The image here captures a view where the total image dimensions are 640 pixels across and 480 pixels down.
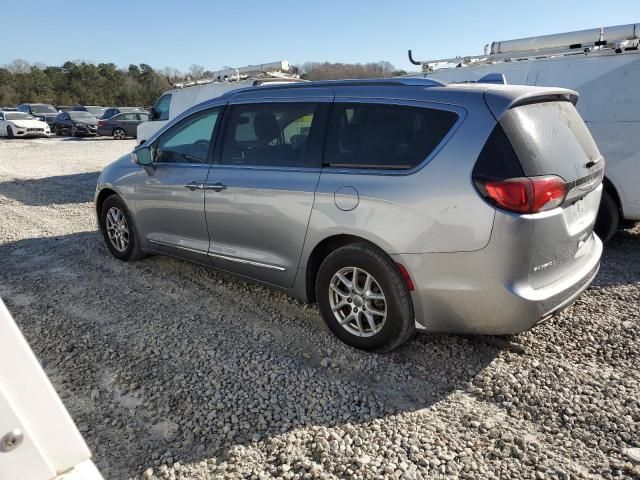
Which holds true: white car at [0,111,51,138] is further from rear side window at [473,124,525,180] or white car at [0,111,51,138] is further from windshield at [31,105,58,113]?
rear side window at [473,124,525,180]

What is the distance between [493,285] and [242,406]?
5.29 feet

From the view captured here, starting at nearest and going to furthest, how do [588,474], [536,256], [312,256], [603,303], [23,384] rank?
[23,384] < [588,474] < [536,256] < [312,256] < [603,303]

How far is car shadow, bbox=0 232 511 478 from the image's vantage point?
2674 millimetres

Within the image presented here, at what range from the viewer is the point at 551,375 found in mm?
3117

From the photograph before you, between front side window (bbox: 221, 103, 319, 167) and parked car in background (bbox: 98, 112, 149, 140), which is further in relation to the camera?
parked car in background (bbox: 98, 112, 149, 140)

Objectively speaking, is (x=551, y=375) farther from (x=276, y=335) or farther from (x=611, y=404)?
(x=276, y=335)

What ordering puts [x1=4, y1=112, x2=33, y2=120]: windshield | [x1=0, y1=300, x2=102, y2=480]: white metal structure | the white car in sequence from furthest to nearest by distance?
[x1=4, y1=112, x2=33, y2=120]: windshield < the white car < [x1=0, y1=300, x2=102, y2=480]: white metal structure

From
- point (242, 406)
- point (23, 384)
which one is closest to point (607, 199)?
point (242, 406)

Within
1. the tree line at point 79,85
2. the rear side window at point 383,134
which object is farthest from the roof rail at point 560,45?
the tree line at point 79,85

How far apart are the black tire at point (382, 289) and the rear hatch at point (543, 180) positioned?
767mm

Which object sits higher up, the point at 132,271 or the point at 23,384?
the point at 23,384

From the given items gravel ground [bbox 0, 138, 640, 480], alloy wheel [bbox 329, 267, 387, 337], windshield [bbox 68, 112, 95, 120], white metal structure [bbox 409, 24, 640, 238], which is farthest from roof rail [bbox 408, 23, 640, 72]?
windshield [bbox 68, 112, 95, 120]

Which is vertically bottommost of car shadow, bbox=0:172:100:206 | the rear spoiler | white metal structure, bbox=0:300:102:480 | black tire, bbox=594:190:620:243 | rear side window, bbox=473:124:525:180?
black tire, bbox=594:190:620:243

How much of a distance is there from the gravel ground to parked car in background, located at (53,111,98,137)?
25281mm
